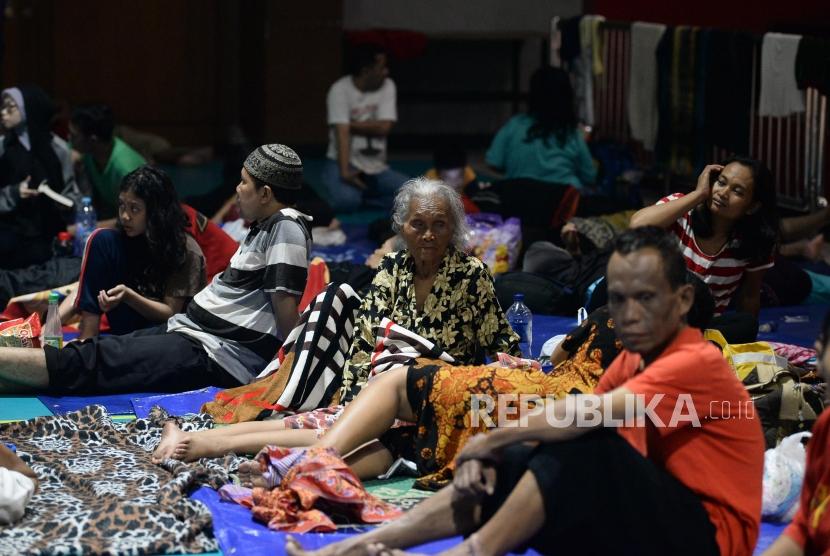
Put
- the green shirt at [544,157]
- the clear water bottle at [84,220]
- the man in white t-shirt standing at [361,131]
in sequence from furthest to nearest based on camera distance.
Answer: the man in white t-shirt standing at [361,131] → the green shirt at [544,157] → the clear water bottle at [84,220]

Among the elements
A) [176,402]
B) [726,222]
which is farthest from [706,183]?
[176,402]

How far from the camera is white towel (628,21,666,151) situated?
937 cm

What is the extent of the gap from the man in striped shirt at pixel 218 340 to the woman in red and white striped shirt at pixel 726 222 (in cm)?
137

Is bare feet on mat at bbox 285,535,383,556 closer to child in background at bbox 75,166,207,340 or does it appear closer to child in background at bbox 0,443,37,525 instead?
child in background at bbox 0,443,37,525

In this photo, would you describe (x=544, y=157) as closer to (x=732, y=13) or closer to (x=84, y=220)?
(x=84, y=220)

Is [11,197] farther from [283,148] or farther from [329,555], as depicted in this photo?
[329,555]

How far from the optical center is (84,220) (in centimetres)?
769

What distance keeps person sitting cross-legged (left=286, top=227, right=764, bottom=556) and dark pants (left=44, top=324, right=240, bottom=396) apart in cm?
225

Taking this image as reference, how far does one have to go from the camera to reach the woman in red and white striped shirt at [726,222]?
16.9 feet

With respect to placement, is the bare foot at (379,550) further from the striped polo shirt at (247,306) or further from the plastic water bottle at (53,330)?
the plastic water bottle at (53,330)

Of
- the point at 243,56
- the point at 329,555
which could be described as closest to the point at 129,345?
→ the point at 329,555

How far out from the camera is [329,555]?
338 cm

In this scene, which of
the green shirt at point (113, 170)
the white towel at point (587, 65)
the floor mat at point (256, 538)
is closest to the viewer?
the floor mat at point (256, 538)

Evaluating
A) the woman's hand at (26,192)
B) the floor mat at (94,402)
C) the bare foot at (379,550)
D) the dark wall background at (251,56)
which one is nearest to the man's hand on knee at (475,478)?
the bare foot at (379,550)
